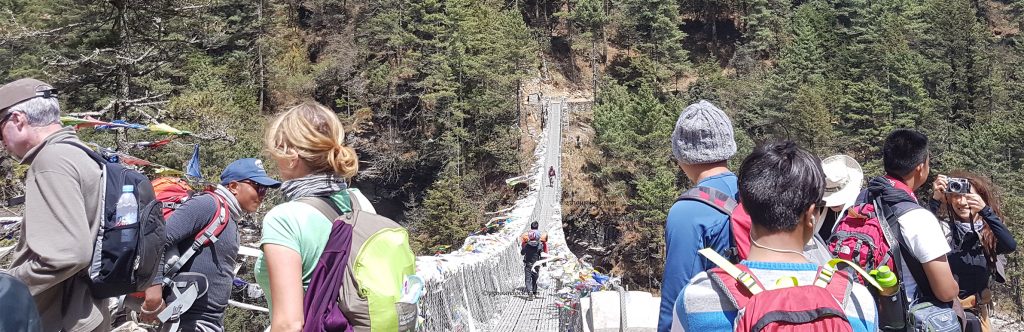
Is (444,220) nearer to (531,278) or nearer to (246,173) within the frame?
(531,278)

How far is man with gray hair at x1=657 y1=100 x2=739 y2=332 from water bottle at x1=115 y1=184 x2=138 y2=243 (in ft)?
4.08

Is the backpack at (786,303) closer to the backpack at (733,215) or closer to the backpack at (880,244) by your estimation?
the backpack at (733,215)

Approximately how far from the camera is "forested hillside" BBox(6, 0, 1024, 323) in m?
24.7

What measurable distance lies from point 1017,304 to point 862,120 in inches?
327

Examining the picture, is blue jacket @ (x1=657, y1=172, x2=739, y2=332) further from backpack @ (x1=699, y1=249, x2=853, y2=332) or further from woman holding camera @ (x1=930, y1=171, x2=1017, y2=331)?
woman holding camera @ (x1=930, y1=171, x2=1017, y2=331)

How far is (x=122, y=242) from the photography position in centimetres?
175

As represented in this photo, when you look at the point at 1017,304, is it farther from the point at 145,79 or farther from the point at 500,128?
the point at 145,79

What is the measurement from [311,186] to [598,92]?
30.5m

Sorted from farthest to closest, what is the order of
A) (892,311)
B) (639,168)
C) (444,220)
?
(639,168) → (444,220) → (892,311)

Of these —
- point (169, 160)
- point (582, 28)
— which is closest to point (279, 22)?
point (582, 28)

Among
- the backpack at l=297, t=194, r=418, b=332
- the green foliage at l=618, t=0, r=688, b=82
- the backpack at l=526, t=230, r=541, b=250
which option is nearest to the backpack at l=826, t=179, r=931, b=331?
the backpack at l=297, t=194, r=418, b=332

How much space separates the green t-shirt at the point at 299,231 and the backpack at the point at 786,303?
2.53 feet

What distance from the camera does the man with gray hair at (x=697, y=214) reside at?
1.59 meters

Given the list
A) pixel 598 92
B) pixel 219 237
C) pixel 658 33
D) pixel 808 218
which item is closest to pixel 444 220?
pixel 598 92
